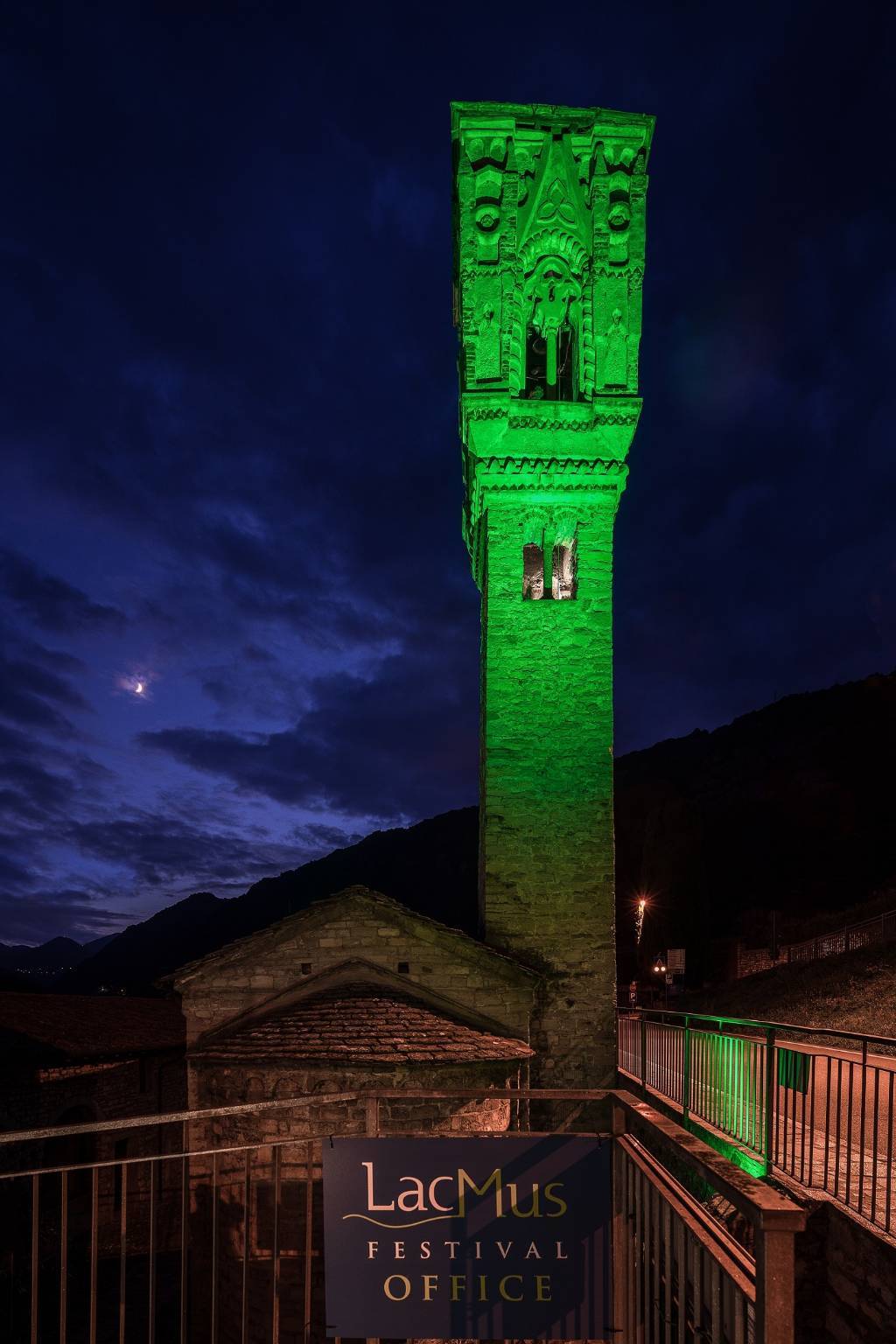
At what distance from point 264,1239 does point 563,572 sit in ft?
40.0

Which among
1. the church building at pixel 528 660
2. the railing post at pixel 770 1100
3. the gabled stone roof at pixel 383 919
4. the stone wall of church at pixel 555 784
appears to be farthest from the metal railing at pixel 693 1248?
the stone wall of church at pixel 555 784

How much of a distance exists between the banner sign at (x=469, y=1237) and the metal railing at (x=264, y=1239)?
→ 17 centimetres

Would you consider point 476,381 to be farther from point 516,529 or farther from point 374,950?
point 374,950

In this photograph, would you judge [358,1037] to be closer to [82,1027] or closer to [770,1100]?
[770,1100]

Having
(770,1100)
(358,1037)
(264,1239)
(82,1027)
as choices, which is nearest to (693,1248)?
(770,1100)

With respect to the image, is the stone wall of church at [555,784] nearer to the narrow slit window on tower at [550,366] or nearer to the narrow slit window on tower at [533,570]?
the narrow slit window on tower at [533,570]

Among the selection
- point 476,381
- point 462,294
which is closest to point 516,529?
point 476,381

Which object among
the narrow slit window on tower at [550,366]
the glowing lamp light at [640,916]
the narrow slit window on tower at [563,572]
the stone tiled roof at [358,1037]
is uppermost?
the narrow slit window on tower at [550,366]

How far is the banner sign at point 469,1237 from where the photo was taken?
4.09 m

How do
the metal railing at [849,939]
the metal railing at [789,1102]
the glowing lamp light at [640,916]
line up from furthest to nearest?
the glowing lamp light at [640,916] → the metal railing at [849,939] → the metal railing at [789,1102]

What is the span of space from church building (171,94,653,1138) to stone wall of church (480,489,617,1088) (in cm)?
4

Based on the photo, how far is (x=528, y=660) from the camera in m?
15.9

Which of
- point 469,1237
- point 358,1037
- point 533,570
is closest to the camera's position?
point 469,1237

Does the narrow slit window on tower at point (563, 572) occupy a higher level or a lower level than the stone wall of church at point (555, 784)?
higher
